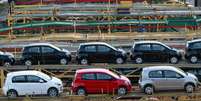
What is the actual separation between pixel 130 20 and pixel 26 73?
1647 cm

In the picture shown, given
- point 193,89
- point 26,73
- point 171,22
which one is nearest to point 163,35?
point 171,22

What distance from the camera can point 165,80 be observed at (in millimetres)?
24406

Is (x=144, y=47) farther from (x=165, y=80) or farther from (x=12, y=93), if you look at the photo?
(x=12, y=93)

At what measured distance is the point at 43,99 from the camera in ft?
75.4

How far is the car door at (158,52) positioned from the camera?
2842 cm

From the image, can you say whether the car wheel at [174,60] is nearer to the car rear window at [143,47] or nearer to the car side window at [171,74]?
the car rear window at [143,47]

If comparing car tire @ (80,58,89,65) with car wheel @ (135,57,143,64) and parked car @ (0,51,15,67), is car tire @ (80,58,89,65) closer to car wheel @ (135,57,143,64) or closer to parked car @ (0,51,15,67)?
car wheel @ (135,57,143,64)

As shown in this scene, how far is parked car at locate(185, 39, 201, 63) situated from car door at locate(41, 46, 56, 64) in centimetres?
648

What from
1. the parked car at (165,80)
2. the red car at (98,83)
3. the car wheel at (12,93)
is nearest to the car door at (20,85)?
the car wheel at (12,93)

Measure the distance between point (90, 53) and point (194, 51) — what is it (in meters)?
5.06

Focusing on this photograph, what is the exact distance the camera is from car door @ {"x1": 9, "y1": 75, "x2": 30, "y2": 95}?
24109mm

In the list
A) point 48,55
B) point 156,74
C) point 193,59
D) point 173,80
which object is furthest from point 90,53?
point 173,80

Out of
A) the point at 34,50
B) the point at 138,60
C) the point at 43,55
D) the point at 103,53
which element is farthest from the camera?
the point at 34,50

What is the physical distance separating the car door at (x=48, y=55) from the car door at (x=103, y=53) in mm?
2145
